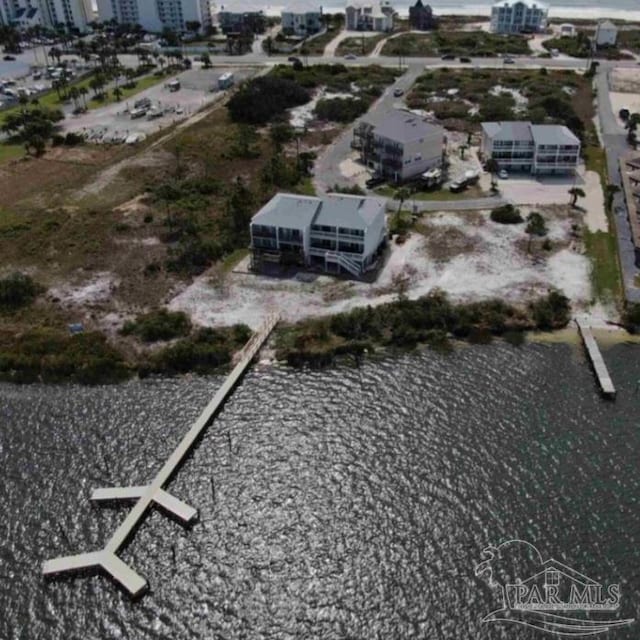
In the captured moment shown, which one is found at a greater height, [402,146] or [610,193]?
[402,146]

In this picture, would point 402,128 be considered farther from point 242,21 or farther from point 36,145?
point 242,21

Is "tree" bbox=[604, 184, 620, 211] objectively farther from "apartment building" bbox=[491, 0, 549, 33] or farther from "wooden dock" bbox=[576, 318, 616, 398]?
"apartment building" bbox=[491, 0, 549, 33]

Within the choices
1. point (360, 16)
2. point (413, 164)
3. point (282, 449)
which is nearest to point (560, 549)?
point (282, 449)

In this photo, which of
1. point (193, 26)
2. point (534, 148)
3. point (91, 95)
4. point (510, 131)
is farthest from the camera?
point (193, 26)

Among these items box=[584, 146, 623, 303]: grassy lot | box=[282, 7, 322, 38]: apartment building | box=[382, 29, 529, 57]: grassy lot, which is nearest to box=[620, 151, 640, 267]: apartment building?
box=[584, 146, 623, 303]: grassy lot

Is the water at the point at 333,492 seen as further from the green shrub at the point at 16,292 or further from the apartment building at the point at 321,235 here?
the apartment building at the point at 321,235

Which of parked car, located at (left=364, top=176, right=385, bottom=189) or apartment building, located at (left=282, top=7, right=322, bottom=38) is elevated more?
apartment building, located at (left=282, top=7, right=322, bottom=38)

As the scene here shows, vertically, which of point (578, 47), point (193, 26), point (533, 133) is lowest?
point (578, 47)

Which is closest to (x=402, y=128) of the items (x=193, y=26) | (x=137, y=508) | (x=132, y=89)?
(x=137, y=508)
